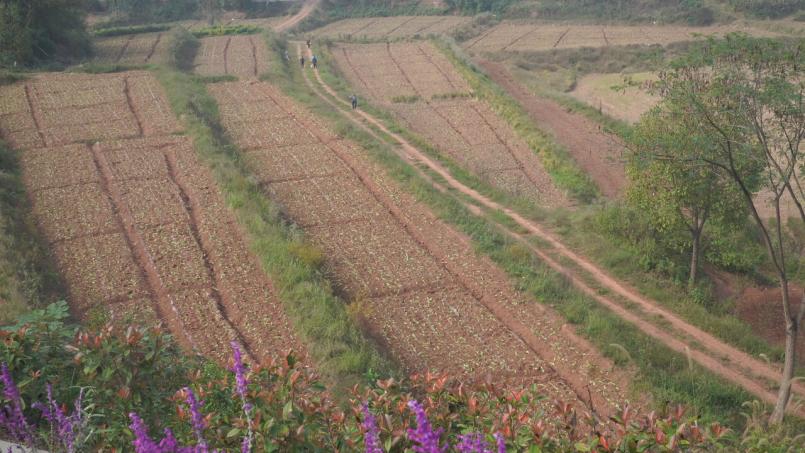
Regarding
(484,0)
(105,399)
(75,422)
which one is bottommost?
(484,0)

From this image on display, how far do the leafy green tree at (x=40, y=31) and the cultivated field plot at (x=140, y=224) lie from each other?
902 cm

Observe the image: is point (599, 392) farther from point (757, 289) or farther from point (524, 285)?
point (757, 289)

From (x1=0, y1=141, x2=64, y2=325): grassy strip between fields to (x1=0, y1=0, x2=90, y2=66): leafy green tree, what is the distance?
69.0 ft

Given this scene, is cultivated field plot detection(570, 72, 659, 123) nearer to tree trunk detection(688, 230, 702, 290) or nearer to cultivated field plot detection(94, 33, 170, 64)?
tree trunk detection(688, 230, 702, 290)

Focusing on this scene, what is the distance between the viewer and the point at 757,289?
1786cm

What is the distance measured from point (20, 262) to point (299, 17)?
68.8 meters

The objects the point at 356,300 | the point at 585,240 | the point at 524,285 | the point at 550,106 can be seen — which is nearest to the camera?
the point at 356,300

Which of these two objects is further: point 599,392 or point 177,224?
point 177,224

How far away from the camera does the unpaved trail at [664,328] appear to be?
524 inches

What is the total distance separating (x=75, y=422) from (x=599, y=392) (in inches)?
366

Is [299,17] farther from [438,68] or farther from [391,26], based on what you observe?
[438,68]

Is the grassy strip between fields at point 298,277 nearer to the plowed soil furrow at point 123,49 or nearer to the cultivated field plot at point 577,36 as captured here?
the plowed soil furrow at point 123,49

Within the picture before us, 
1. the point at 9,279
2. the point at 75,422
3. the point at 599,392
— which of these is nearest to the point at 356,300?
the point at 599,392

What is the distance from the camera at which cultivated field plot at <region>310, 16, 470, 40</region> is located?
68.7m
